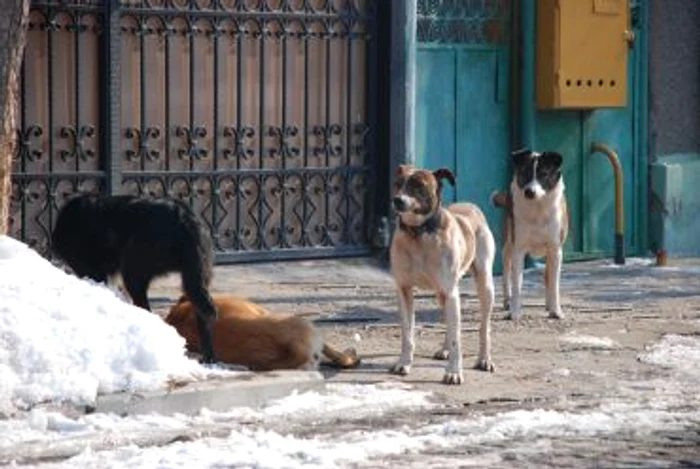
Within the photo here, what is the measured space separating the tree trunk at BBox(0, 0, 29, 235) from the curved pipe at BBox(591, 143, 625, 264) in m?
7.51

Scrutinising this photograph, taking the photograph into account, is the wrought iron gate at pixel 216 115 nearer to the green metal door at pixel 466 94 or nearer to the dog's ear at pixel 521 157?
the green metal door at pixel 466 94

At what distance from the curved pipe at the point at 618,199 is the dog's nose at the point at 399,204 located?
7.02 m

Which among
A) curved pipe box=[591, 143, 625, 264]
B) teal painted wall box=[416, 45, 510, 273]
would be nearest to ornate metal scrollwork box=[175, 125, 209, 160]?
teal painted wall box=[416, 45, 510, 273]

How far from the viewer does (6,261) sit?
10242 mm

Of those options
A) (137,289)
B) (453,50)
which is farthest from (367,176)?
(137,289)

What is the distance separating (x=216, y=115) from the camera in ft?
48.5

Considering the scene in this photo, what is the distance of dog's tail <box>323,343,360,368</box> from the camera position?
36.7 ft

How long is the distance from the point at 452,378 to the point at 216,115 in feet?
15.1

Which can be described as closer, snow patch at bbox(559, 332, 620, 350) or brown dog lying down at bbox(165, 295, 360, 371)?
brown dog lying down at bbox(165, 295, 360, 371)

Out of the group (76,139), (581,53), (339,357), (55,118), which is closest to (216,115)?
(76,139)

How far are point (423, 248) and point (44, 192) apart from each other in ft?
12.9

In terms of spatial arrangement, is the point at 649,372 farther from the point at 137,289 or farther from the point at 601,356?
the point at 137,289

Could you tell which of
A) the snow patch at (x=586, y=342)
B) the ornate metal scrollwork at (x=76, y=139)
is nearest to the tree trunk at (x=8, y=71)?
the ornate metal scrollwork at (x=76, y=139)

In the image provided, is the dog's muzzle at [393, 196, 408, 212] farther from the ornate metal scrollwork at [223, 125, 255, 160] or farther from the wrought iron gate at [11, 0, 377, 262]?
the ornate metal scrollwork at [223, 125, 255, 160]
